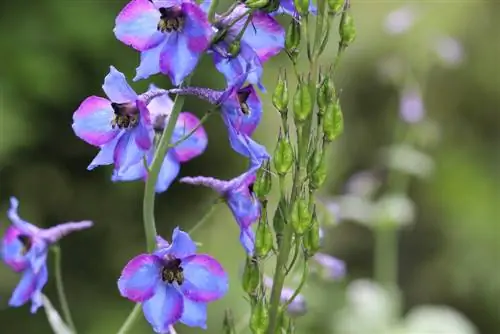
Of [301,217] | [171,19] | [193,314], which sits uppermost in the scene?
[171,19]

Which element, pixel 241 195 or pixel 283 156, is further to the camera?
pixel 241 195

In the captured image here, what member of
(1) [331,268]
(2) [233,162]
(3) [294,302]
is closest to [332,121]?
(3) [294,302]

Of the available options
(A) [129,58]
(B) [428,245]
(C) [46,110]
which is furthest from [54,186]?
(B) [428,245]

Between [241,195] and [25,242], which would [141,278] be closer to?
[241,195]

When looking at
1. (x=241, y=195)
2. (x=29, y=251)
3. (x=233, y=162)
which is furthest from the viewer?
(x=233, y=162)

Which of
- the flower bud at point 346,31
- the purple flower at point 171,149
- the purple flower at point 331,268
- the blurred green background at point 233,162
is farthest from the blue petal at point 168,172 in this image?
the blurred green background at point 233,162

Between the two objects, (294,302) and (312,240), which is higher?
(312,240)
